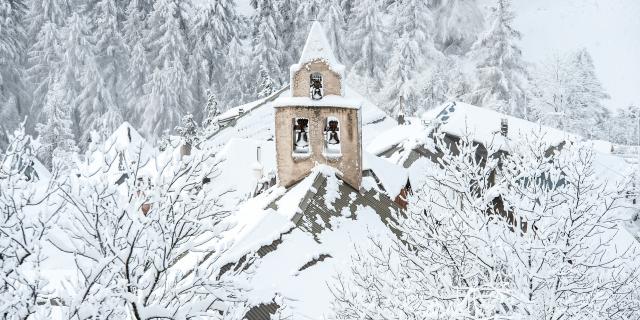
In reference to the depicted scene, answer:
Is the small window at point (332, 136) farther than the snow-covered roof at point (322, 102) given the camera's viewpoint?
Yes

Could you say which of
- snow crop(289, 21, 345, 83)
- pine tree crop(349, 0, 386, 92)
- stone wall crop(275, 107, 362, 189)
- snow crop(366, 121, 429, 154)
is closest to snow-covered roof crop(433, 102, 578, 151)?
snow crop(366, 121, 429, 154)

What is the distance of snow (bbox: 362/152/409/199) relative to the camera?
21.4 meters

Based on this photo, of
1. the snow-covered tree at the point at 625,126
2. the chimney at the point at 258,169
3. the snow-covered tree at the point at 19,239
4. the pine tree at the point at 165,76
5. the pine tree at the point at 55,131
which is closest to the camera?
the snow-covered tree at the point at 19,239

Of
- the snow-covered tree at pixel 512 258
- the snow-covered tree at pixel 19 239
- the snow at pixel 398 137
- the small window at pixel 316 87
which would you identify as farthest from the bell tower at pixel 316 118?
the snow-covered tree at pixel 19 239

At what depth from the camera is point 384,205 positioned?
20.3 m

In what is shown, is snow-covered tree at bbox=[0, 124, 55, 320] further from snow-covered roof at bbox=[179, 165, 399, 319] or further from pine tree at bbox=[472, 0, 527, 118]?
pine tree at bbox=[472, 0, 527, 118]

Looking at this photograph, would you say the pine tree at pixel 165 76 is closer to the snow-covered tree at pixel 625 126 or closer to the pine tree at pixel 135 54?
the pine tree at pixel 135 54

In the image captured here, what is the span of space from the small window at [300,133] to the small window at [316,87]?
0.78 metres

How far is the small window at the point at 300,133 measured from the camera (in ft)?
65.7

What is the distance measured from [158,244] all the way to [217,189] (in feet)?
58.7

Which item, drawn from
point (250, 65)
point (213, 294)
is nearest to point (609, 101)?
point (250, 65)

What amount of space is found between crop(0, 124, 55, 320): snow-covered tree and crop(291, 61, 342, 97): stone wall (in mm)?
10467

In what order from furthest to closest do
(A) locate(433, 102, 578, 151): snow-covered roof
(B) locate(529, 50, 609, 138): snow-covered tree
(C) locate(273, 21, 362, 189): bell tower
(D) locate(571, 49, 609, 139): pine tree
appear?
(D) locate(571, 49, 609, 139): pine tree < (B) locate(529, 50, 609, 138): snow-covered tree < (A) locate(433, 102, 578, 151): snow-covered roof < (C) locate(273, 21, 362, 189): bell tower

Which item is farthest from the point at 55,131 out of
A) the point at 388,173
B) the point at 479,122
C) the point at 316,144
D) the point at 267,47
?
the point at 316,144
